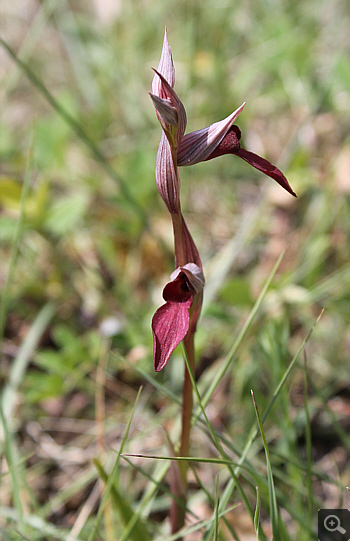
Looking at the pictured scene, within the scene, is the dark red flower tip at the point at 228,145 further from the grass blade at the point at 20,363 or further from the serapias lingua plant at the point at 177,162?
the grass blade at the point at 20,363

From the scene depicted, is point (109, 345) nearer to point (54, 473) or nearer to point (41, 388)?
point (41, 388)

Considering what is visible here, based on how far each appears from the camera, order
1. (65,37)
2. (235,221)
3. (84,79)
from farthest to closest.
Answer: (65,37)
(84,79)
(235,221)

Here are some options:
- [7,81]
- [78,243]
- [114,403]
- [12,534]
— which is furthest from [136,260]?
[7,81]

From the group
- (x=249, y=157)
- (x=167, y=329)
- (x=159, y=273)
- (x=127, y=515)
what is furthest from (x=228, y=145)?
(x=159, y=273)

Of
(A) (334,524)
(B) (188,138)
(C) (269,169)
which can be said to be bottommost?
(A) (334,524)

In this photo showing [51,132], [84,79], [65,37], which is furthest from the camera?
[65,37]

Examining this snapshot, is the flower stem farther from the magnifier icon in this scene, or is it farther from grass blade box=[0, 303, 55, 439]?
grass blade box=[0, 303, 55, 439]

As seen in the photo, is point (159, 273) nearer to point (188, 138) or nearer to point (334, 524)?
point (334, 524)
